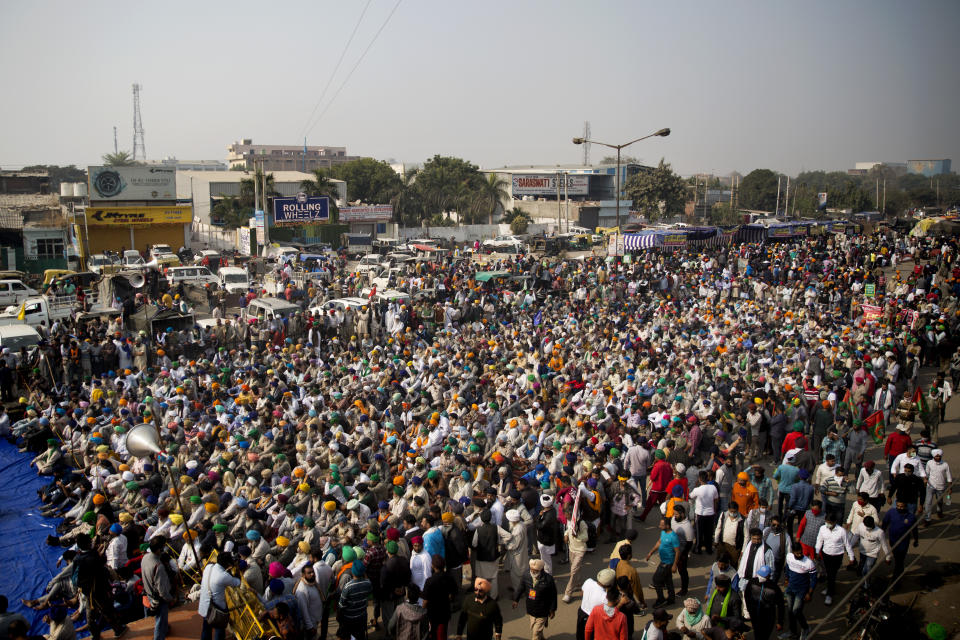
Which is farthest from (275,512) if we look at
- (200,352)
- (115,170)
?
(115,170)

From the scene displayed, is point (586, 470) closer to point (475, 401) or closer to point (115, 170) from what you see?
point (475, 401)

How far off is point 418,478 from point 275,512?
5.98ft

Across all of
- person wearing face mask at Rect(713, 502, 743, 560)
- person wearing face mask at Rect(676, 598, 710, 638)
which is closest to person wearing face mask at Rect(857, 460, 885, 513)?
person wearing face mask at Rect(713, 502, 743, 560)

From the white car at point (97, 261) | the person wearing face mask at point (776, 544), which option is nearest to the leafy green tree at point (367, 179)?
the white car at point (97, 261)

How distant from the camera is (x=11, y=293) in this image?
74.8ft

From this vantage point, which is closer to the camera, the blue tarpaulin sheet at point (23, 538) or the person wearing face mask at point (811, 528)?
the person wearing face mask at point (811, 528)

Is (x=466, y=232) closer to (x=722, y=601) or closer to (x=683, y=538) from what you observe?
(x=683, y=538)

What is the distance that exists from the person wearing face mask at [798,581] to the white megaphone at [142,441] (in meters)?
5.75

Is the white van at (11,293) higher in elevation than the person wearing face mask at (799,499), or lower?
higher

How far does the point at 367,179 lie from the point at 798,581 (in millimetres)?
56202

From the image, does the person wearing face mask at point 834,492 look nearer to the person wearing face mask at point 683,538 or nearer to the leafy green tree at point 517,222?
the person wearing face mask at point 683,538

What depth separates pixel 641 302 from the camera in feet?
70.8

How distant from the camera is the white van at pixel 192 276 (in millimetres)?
25406

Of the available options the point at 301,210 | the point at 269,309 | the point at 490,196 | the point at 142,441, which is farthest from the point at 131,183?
the point at 142,441
